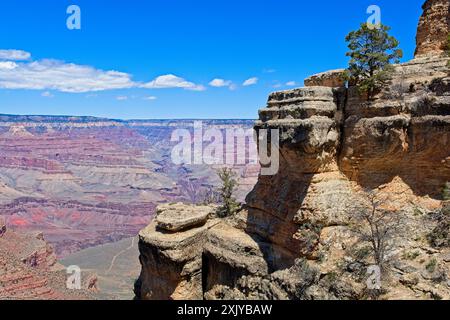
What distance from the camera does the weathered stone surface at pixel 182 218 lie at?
87.8 feet

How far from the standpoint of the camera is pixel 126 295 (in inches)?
2830

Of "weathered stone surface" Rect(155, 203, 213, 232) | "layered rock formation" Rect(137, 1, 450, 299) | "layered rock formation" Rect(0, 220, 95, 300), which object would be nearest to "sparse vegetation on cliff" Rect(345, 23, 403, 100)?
"layered rock formation" Rect(137, 1, 450, 299)

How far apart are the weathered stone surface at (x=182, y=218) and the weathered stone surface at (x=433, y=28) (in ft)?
53.1

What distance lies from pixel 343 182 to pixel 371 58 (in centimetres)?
624

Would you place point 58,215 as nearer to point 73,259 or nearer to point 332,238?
point 73,259

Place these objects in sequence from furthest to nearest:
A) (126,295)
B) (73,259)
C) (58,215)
Answer: (58,215)
(73,259)
(126,295)

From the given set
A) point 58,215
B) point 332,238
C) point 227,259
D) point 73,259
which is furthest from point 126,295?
point 58,215

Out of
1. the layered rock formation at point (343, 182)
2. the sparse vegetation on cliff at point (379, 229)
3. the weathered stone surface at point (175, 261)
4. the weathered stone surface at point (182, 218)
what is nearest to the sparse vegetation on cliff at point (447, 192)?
the layered rock formation at point (343, 182)

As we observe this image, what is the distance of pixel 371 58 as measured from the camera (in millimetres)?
21047

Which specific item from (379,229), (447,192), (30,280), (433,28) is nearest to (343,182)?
(379,229)

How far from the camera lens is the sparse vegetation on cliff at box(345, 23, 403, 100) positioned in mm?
20766

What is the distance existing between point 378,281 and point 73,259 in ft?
334

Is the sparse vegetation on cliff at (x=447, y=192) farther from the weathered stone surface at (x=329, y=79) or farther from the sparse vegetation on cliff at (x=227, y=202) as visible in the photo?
the sparse vegetation on cliff at (x=227, y=202)

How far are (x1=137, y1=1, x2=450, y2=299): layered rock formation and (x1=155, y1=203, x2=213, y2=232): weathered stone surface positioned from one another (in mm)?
3391
